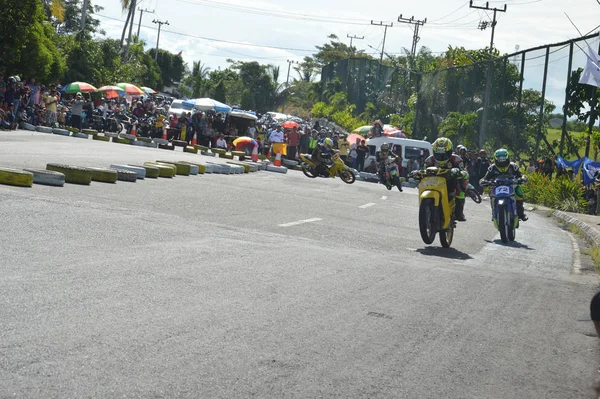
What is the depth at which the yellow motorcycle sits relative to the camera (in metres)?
13.8

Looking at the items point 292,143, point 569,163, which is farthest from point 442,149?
point 292,143

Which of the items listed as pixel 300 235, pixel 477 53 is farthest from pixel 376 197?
pixel 477 53

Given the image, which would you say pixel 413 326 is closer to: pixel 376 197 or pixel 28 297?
pixel 28 297

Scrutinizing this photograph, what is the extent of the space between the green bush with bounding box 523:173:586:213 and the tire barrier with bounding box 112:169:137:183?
15565 millimetres

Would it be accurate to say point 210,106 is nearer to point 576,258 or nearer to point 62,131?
point 62,131

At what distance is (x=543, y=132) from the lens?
34.7 meters

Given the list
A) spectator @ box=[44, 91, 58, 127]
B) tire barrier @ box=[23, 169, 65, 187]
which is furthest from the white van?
tire barrier @ box=[23, 169, 65, 187]

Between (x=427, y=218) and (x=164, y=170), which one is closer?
(x=427, y=218)

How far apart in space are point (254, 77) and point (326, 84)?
67.1 ft

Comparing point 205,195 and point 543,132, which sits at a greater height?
point 543,132

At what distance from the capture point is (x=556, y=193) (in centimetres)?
2970

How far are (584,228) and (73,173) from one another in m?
12.0

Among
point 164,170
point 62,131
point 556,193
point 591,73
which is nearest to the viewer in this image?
point 164,170

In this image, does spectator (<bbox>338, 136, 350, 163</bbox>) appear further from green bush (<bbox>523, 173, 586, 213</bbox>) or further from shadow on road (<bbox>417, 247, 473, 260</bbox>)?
shadow on road (<bbox>417, 247, 473, 260</bbox>)
